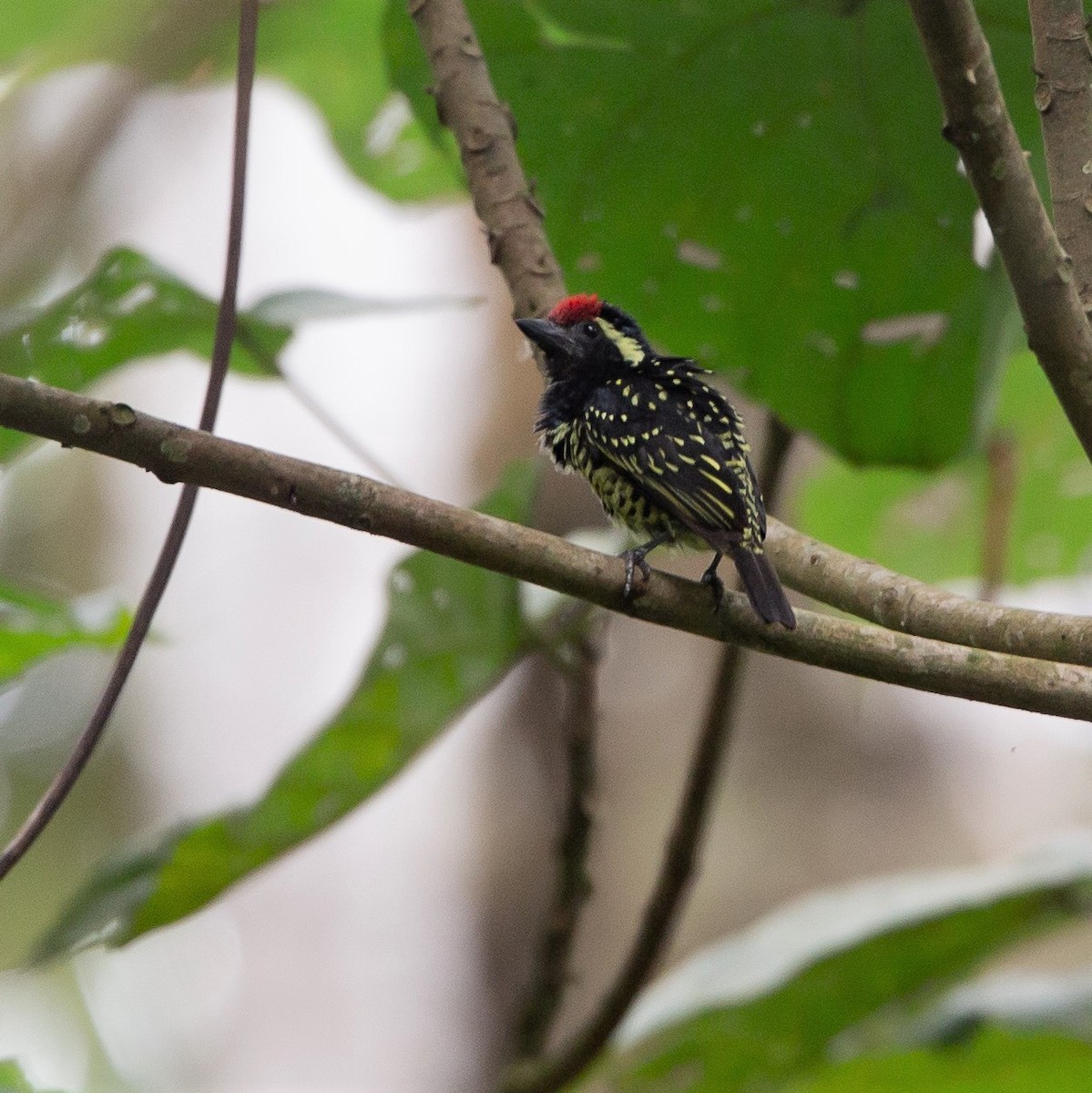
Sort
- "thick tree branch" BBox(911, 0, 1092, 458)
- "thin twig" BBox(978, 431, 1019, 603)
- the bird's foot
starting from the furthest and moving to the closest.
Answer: "thin twig" BBox(978, 431, 1019, 603) < the bird's foot < "thick tree branch" BBox(911, 0, 1092, 458)

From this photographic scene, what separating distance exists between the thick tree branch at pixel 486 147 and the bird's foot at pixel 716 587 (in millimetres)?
631

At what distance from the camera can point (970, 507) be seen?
397cm

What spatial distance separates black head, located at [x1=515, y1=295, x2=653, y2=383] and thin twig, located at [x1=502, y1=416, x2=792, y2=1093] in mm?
396

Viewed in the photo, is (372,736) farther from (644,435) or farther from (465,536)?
(465,536)

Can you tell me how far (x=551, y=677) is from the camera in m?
5.05

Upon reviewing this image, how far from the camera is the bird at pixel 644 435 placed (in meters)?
2.31

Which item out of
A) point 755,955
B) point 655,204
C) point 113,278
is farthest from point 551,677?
point 113,278

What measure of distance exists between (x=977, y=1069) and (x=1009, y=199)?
1.98m

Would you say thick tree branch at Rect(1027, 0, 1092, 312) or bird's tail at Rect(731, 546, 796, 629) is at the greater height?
thick tree branch at Rect(1027, 0, 1092, 312)

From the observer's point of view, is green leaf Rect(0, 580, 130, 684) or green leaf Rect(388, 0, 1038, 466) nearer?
green leaf Rect(0, 580, 130, 684)

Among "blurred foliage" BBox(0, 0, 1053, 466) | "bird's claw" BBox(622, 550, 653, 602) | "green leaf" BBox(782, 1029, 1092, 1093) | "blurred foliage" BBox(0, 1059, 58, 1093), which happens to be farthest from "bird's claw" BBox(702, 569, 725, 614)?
"green leaf" BBox(782, 1029, 1092, 1093)

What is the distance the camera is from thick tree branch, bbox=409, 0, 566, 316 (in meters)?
2.23

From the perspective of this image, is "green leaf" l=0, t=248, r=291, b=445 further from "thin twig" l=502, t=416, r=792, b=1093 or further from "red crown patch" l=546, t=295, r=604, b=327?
"thin twig" l=502, t=416, r=792, b=1093

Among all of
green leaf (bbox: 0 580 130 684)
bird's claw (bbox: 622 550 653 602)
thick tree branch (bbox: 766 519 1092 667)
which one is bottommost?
thick tree branch (bbox: 766 519 1092 667)
